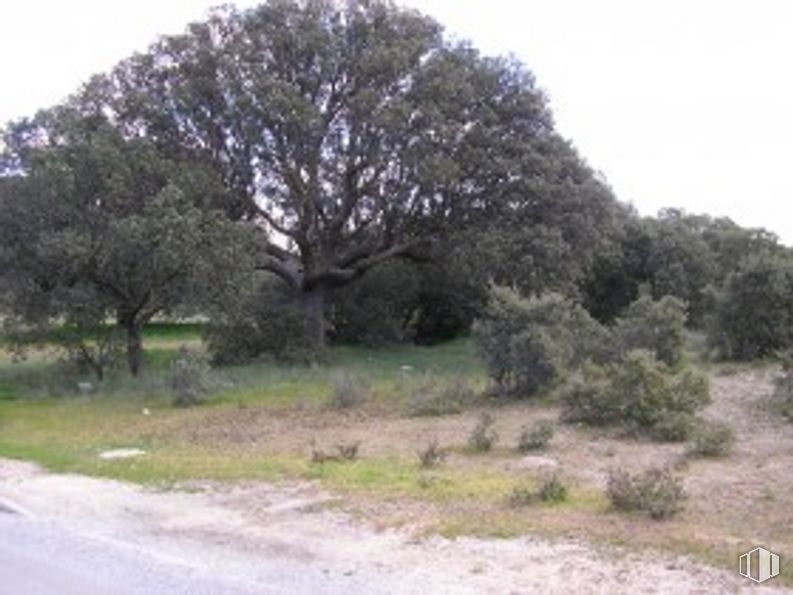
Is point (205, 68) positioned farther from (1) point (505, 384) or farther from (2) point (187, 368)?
(1) point (505, 384)

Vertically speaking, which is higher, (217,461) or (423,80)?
(423,80)

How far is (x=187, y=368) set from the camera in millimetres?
24312

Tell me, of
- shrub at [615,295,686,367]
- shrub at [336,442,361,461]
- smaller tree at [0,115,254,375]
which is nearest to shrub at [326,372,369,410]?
shrub at [615,295,686,367]

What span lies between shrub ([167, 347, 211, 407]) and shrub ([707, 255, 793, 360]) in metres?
13.8

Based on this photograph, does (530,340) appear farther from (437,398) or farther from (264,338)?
(264,338)

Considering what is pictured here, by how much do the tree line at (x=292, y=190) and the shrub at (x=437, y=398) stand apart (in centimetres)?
853

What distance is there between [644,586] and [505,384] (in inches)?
571

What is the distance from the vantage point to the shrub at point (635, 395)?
16.6 m

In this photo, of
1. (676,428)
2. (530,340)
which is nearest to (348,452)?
(676,428)

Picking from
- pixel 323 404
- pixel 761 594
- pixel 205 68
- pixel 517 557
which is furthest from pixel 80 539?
pixel 205 68

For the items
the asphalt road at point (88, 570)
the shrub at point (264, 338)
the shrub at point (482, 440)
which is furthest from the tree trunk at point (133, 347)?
the asphalt road at point (88, 570)

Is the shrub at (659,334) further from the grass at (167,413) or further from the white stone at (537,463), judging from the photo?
the white stone at (537,463)

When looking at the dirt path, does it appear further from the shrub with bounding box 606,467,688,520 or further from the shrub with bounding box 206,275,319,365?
the shrub with bounding box 206,275,319,365

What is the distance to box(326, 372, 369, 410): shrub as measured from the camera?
71.4 feet
